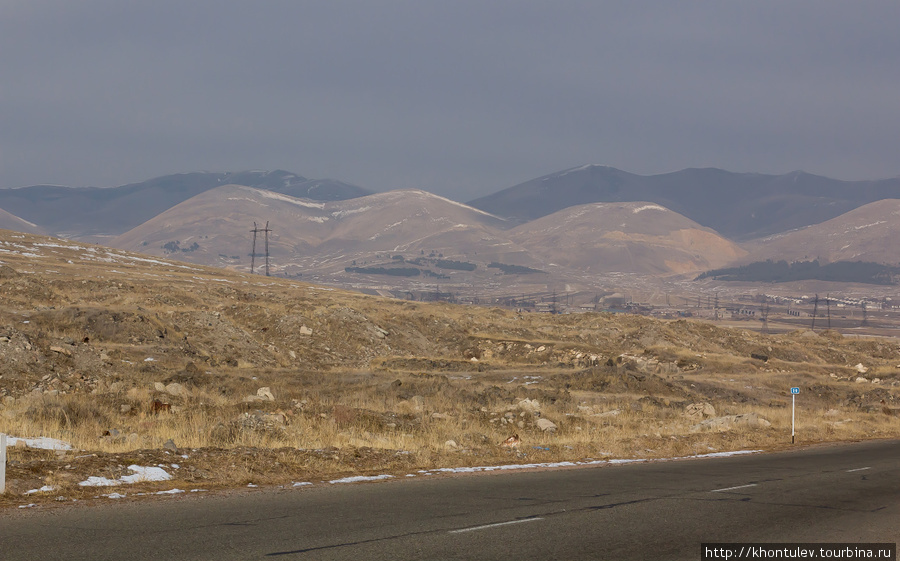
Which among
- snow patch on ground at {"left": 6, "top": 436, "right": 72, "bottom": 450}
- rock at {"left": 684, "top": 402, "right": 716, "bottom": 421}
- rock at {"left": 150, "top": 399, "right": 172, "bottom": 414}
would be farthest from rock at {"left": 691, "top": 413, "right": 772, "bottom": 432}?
snow patch on ground at {"left": 6, "top": 436, "right": 72, "bottom": 450}

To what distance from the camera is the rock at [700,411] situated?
1334 inches

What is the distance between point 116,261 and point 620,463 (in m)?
103

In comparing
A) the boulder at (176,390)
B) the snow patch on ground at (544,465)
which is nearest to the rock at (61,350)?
the boulder at (176,390)

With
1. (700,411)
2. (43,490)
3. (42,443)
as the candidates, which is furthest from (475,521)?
(700,411)

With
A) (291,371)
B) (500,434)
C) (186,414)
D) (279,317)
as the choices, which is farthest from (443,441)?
(279,317)

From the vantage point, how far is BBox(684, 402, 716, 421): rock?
1334 inches

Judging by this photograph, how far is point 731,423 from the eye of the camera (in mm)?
29781

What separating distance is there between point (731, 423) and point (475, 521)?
2081cm

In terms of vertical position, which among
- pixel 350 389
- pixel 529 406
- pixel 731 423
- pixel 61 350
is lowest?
pixel 350 389

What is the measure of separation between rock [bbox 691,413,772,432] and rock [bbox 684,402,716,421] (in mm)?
2753

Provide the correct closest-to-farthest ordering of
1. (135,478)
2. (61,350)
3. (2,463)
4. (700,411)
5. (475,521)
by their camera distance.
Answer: (475,521), (2,463), (135,478), (61,350), (700,411)

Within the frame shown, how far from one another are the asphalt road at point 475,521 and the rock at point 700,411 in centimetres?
1710

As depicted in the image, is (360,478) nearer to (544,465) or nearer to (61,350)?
(544,465)

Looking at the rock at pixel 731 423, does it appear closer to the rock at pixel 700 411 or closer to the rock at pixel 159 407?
the rock at pixel 700 411
